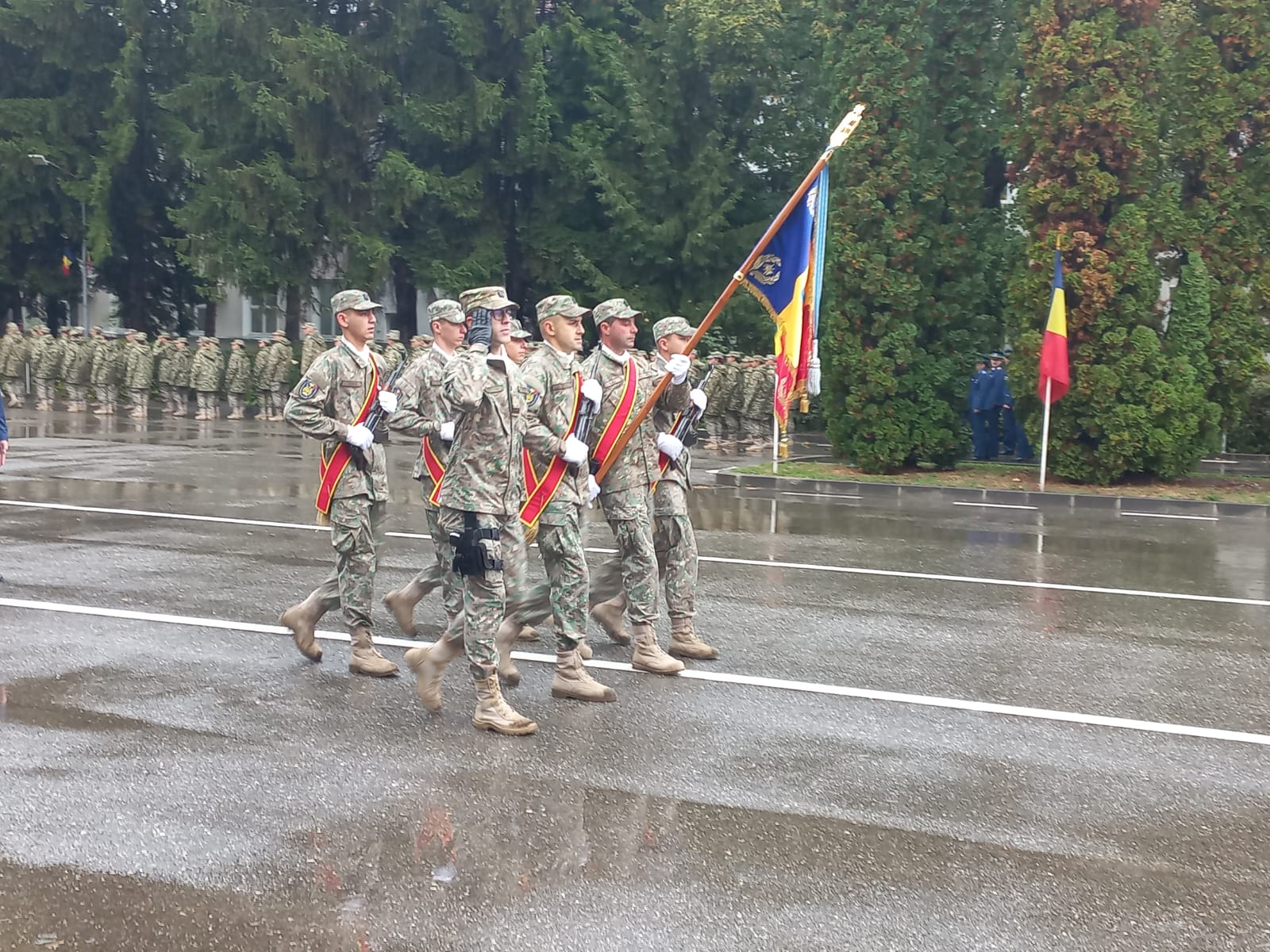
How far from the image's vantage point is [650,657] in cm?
749

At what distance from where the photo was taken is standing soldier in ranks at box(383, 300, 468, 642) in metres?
7.50

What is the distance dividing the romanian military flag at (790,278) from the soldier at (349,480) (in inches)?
108

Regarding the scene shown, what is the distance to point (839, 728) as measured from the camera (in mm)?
6441

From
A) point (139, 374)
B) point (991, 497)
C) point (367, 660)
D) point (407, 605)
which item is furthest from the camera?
point (139, 374)

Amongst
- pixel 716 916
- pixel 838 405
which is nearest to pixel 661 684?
pixel 716 916

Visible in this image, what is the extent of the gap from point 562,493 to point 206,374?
2439 cm

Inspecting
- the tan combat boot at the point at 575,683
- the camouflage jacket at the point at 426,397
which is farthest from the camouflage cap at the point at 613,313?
the tan combat boot at the point at 575,683

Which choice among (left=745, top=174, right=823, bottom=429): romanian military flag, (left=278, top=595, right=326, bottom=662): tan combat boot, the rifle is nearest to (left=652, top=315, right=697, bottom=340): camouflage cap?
(left=745, top=174, right=823, bottom=429): romanian military flag

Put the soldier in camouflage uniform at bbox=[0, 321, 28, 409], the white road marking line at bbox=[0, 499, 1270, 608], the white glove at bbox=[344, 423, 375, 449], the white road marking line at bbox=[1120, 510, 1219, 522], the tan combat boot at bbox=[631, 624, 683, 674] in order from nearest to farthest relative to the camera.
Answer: the white glove at bbox=[344, 423, 375, 449] → the tan combat boot at bbox=[631, 624, 683, 674] → the white road marking line at bbox=[0, 499, 1270, 608] → the white road marking line at bbox=[1120, 510, 1219, 522] → the soldier in camouflage uniform at bbox=[0, 321, 28, 409]

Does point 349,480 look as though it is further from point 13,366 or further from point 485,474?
point 13,366

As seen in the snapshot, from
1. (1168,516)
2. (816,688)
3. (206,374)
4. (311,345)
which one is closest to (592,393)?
(816,688)

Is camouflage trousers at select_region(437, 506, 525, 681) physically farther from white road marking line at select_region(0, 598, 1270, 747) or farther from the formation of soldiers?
white road marking line at select_region(0, 598, 1270, 747)

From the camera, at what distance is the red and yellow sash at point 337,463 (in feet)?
24.0

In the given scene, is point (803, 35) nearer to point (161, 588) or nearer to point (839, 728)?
point (161, 588)
